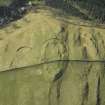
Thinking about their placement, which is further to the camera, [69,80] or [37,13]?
[37,13]

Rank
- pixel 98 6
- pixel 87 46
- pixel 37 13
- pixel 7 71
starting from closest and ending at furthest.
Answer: pixel 7 71 → pixel 87 46 → pixel 37 13 → pixel 98 6

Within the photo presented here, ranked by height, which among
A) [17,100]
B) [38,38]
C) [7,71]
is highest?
[38,38]

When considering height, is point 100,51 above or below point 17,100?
above

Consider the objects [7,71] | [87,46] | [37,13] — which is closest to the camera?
[7,71]

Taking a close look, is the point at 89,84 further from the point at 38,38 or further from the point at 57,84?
the point at 38,38

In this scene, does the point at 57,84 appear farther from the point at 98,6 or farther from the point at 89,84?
the point at 98,6

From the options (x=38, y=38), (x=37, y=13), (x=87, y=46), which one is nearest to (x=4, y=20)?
(x=37, y=13)
